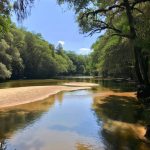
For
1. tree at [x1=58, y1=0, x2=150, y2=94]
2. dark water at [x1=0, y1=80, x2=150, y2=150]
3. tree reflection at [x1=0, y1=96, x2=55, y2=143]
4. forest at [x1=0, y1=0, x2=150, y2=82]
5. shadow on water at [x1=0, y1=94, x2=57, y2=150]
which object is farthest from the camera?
tree at [x1=58, y1=0, x2=150, y2=94]

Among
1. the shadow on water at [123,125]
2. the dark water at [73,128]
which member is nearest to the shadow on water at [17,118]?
the dark water at [73,128]

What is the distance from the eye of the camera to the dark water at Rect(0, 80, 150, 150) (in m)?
12.9

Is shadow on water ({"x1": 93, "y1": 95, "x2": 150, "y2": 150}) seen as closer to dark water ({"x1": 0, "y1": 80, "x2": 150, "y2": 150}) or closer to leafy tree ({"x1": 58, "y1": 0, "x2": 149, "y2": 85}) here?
dark water ({"x1": 0, "y1": 80, "x2": 150, "y2": 150})

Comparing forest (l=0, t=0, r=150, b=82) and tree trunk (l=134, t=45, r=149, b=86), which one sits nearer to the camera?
forest (l=0, t=0, r=150, b=82)

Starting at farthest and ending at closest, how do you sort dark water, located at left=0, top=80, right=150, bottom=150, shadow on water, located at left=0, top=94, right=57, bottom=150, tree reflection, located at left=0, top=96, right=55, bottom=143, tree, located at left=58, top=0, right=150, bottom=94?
tree, located at left=58, top=0, right=150, bottom=94
tree reflection, located at left=0, top=96, right=55, bottom=143
shadow on water, located at left=0, top=94, right=57, bottom=150
dark water, located at left=0, top=80, right=150, bottom=150

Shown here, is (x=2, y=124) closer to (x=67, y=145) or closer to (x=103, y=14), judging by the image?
(x=67, y=145)

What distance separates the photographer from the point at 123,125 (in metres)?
17.1

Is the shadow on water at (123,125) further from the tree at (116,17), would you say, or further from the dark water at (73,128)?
the tree at (116,17)

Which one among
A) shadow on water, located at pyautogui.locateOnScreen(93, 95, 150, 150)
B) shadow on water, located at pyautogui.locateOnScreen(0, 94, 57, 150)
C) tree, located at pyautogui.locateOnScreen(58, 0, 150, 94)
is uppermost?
tree, located at pyautogui.locateOnScreen(58, 0, 150, 94)

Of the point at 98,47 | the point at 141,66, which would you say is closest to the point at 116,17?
the point at 141,66

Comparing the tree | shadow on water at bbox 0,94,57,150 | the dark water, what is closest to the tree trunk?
the tree

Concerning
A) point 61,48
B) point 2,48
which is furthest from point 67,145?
point 61,48

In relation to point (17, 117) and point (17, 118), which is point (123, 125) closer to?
point (17, 118)

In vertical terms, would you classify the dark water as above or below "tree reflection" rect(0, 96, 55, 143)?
below
